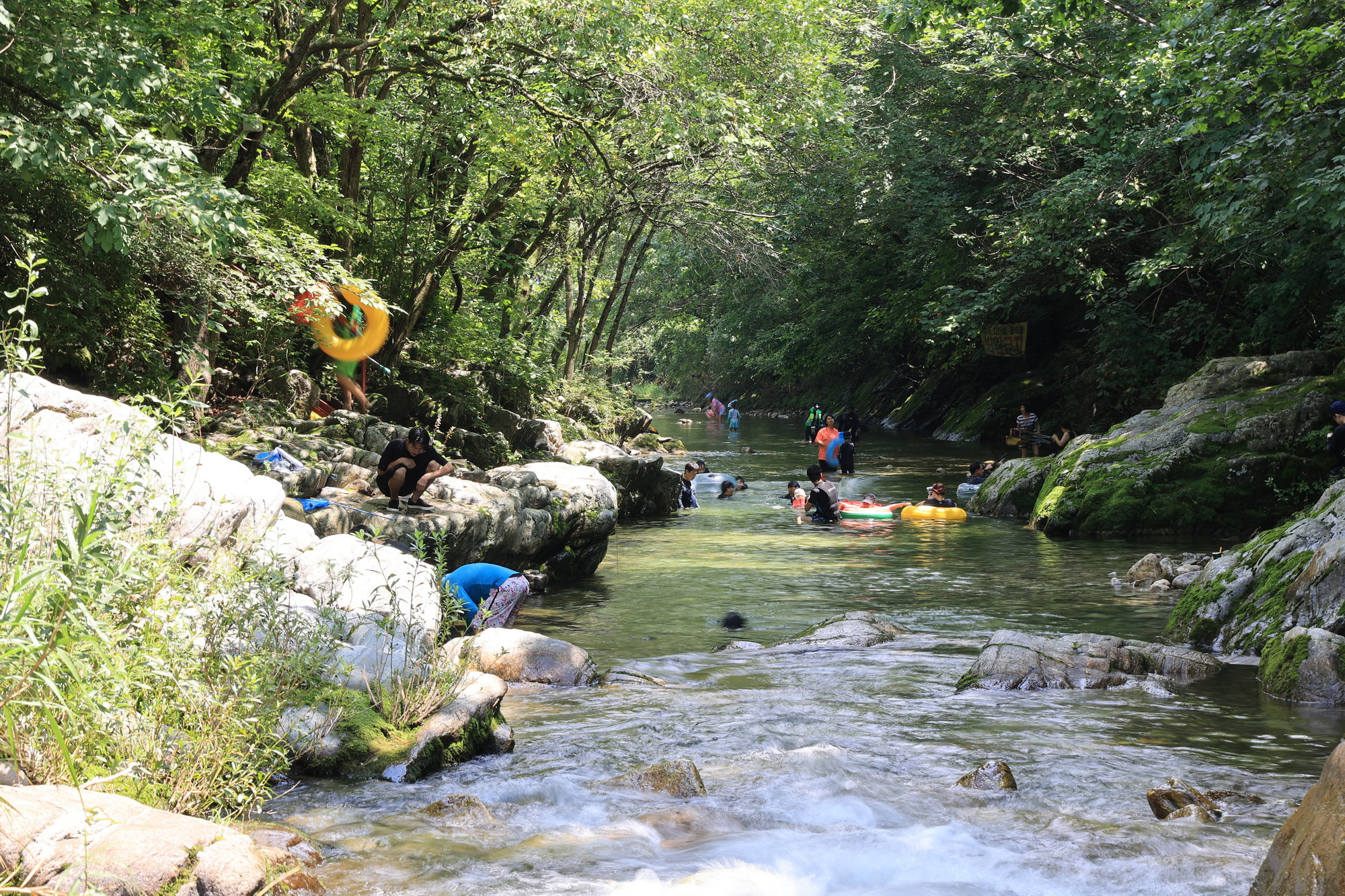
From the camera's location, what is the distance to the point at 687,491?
2069cm

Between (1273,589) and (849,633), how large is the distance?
370 cm

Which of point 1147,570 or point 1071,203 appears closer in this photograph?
point 1147,570

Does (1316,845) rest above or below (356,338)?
below

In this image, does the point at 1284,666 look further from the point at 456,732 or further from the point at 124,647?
the point at 124,647

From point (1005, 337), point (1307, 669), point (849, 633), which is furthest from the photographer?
point (1005, 337)

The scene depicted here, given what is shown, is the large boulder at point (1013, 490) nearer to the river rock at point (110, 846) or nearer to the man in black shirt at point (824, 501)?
the man in black shirt at point (824, 501)

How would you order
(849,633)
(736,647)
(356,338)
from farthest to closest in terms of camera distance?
(356,338), (849,633), (736,647)

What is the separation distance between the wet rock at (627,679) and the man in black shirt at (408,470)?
366 cm

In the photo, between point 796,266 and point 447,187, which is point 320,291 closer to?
point 447,187

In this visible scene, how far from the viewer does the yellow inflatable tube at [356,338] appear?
15.1 meters

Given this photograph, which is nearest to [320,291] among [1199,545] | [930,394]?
[1199,545]

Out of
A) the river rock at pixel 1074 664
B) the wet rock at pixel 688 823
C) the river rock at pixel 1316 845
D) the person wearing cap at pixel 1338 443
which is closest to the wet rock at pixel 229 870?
the wet rock at pixel 688 823

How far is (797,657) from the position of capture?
30.7ft

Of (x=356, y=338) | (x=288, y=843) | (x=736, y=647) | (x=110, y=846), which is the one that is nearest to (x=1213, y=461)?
(x=736, y=647)
